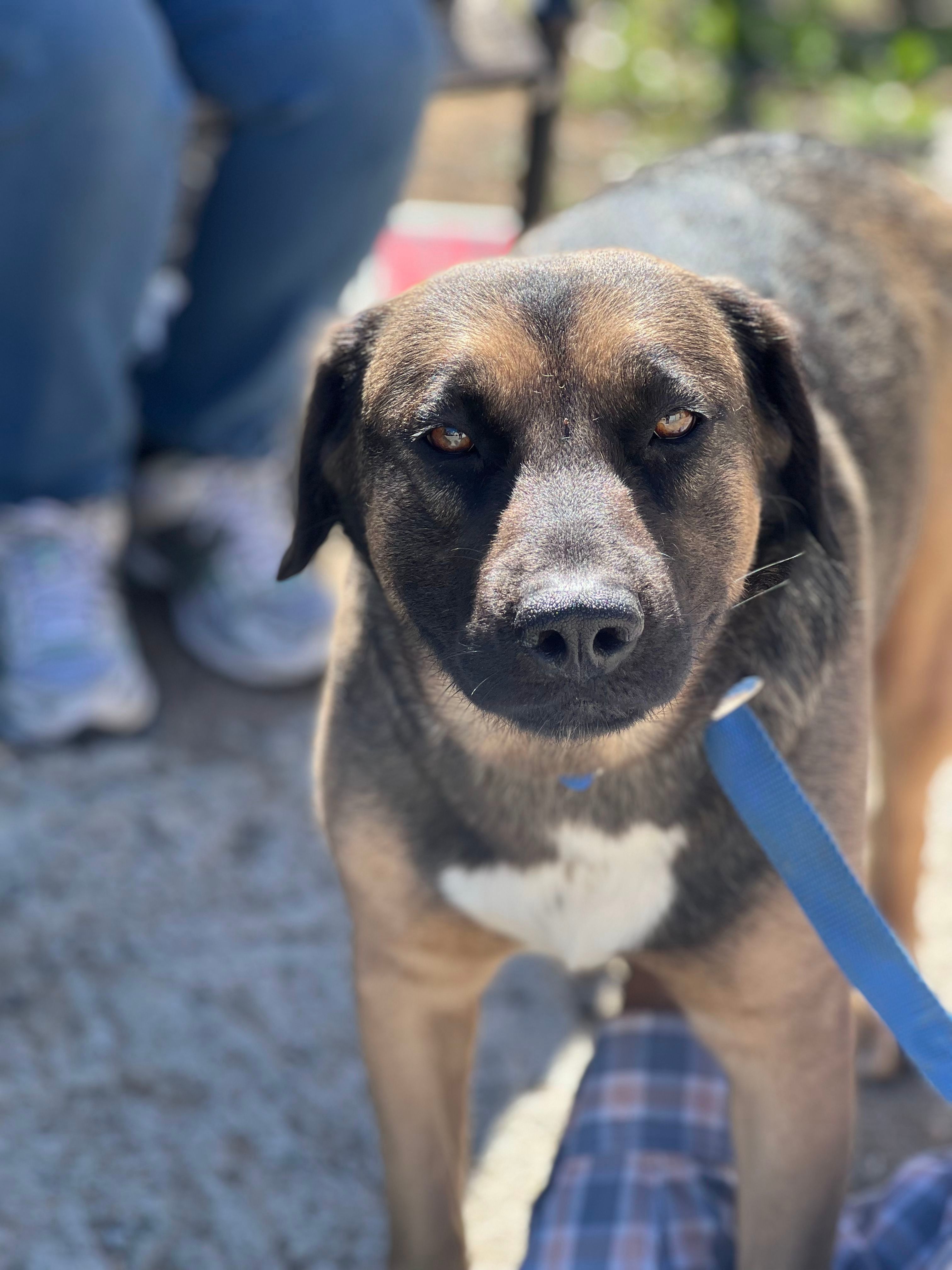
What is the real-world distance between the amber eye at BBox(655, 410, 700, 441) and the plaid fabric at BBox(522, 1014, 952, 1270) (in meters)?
1.27

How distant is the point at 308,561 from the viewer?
2172mm

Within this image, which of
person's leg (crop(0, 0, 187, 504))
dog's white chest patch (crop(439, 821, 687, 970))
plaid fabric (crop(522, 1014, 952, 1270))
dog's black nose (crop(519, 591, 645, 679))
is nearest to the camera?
dog's black nose (crop(519, 591, 645, 679))

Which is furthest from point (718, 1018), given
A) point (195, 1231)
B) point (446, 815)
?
point (195, 1231)

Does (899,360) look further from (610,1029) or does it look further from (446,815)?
(610,1029)

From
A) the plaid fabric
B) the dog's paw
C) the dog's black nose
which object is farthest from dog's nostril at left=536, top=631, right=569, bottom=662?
the dog's paw

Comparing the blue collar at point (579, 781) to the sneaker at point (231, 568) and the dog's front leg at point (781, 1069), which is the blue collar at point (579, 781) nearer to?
the dog's front leg at point (781, 1069)

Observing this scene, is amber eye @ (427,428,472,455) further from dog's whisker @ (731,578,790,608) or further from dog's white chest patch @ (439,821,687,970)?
dog's white chest patch @ (439,821,687,970)

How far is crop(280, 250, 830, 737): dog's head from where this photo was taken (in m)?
1.62

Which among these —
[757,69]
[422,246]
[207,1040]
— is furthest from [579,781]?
[757,69]

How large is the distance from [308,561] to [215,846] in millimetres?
1285

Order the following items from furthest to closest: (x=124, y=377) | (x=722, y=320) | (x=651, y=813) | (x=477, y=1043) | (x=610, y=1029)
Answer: (x=124, y=377), (x=477, y=1043), (x=610, y=1029), (x=651, y=813), (x=722, y=320)

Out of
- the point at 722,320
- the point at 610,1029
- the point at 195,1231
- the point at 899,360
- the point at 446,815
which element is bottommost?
the point at 195,1231

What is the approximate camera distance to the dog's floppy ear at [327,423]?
6.46 feet

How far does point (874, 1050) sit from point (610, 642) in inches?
64.8
